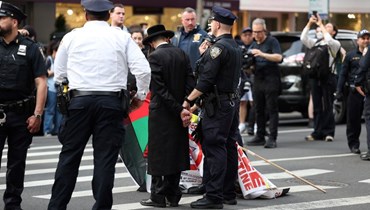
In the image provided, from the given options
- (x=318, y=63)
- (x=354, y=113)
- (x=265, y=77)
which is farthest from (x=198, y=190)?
(x=318, y=63)

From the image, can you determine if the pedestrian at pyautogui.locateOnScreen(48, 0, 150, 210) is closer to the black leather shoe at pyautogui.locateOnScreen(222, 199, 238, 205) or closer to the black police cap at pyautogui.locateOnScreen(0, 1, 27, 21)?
the black police cap at pyautogui.locateOnScreen(0, 1, 27, 21)

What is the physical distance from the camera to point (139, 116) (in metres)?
10.5

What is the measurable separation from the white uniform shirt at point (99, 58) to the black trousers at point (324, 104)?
8.87 meters

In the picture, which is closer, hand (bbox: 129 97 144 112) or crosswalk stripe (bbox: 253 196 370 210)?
hand (bbox: 129 97 144 112)

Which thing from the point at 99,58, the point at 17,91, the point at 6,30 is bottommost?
the point at 17,91

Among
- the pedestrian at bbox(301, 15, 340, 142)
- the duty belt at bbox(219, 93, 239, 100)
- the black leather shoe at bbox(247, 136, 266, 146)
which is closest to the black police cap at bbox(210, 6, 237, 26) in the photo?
the duty belt at bbox(219, 93, 239, 100)

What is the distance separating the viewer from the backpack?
1650 centimetres

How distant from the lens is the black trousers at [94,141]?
8.00 meters

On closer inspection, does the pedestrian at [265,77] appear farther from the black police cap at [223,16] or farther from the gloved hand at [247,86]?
the black police cap at [223,16]

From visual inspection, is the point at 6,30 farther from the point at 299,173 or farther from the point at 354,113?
the point at 354,113

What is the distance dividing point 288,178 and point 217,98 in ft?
9.15

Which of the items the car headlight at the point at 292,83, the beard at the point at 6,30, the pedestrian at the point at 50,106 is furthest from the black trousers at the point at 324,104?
the beard at the point at 6,30

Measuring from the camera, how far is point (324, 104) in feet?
54.7

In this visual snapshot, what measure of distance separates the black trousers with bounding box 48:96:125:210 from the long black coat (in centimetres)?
148
